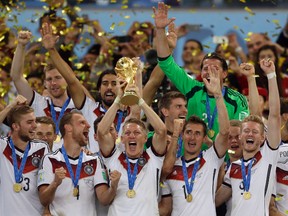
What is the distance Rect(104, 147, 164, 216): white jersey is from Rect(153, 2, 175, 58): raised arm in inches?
42.9

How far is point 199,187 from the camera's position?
38.6ft

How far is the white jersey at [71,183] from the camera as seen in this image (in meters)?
11.8

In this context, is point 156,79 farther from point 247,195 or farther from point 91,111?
point 247,195

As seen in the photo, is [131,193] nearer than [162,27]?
Yes

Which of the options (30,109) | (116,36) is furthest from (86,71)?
(30,109)

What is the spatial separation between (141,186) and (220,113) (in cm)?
100

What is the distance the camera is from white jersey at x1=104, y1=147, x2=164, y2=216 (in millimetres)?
11680

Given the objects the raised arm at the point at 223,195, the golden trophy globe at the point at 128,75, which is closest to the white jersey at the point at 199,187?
the raised arm at the point at 223,195

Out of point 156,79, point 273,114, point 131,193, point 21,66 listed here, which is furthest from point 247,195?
point 21,66

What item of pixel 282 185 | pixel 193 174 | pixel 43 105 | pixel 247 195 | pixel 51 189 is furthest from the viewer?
pixel 43 105

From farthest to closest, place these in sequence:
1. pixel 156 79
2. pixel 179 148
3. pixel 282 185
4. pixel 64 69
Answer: pixel 156 79
pixel 64 69
pixel 282 185
pixel 179 148

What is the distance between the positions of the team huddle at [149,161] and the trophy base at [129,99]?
3 centimetres

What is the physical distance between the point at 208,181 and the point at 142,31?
373cm

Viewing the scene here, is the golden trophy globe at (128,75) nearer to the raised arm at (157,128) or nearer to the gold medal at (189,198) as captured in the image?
the raised arm at (157,128)
